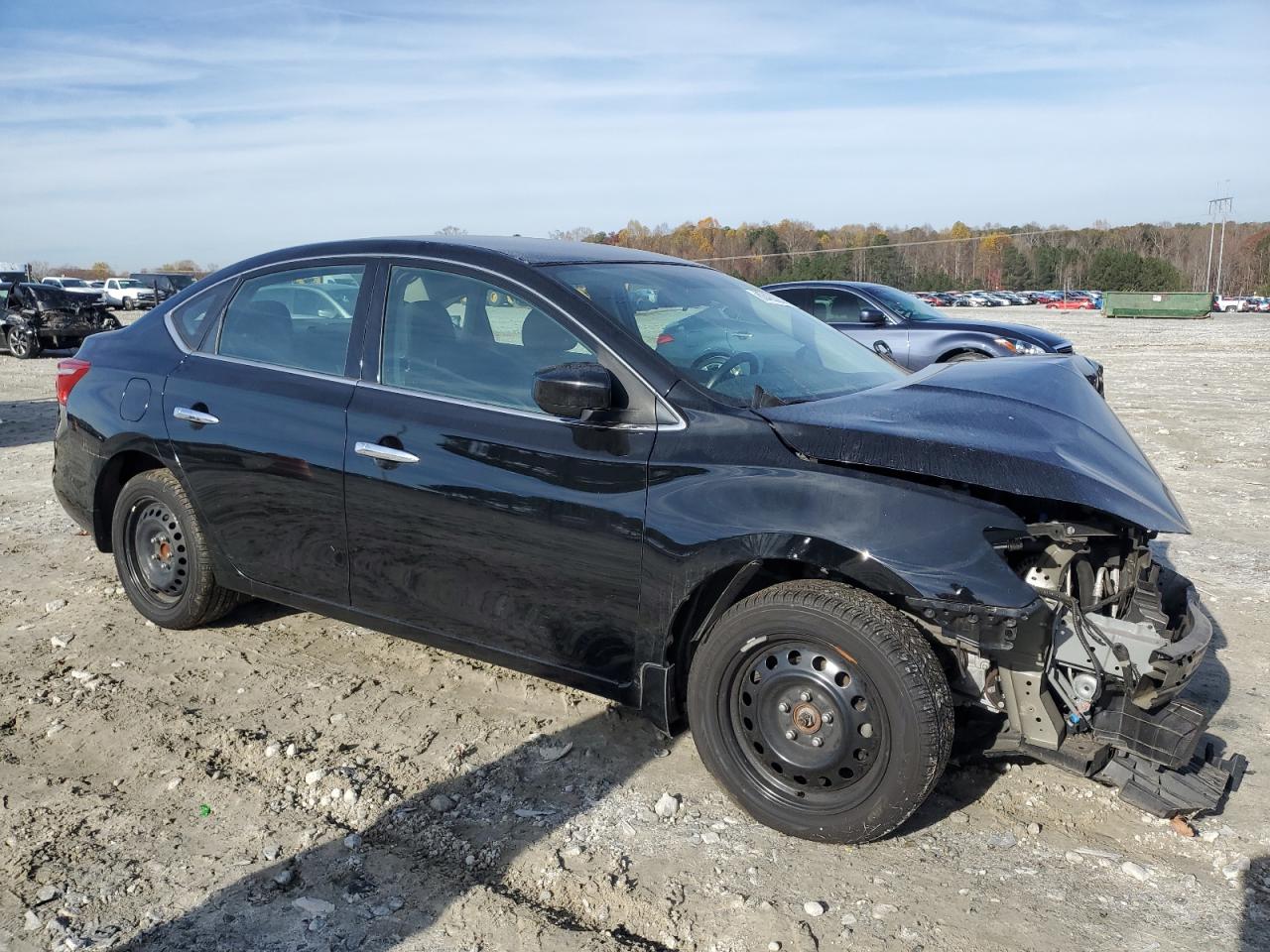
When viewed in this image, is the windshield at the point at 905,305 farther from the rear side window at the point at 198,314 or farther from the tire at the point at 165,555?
the tire at the point at 165,555

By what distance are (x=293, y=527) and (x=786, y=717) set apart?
2096mm

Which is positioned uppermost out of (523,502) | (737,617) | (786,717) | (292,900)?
(523,502)

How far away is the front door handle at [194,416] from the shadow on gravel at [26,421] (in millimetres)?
6803

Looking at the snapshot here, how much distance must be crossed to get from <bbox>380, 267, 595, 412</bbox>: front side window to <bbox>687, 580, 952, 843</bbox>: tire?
1.07 metres

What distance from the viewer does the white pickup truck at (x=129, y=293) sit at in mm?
42781

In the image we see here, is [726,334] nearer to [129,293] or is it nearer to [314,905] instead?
[314,905]

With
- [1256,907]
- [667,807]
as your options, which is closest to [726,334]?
[667,807]

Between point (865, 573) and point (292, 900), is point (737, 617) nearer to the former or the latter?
point (865, 573)

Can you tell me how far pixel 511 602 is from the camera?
368 centimetres

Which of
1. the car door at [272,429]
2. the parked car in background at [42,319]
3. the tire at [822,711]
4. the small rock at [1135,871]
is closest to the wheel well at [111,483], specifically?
the car door at [272,429]

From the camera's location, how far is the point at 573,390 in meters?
3.32

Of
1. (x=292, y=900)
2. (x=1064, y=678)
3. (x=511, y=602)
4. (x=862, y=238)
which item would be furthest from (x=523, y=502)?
(x=862, y=238)

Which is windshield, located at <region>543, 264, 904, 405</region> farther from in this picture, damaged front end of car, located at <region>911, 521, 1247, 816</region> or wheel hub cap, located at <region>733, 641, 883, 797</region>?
damaged front end of car, located at <region>911, 521, 1247, 816</region>

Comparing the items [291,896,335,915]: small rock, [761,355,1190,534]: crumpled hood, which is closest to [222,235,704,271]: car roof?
[761,355,1190,534]: crumpled hood
